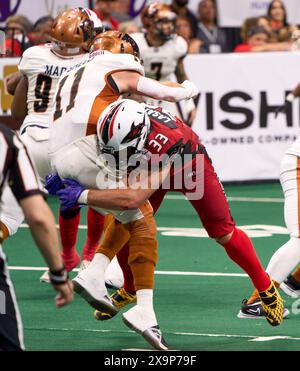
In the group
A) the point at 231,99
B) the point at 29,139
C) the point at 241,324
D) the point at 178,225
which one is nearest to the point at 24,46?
the point at 231,99

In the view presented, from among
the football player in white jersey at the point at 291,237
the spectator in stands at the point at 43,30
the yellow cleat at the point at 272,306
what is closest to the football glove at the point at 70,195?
the yellow cleat at the point at 272,306

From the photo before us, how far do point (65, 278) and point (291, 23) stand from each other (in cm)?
1298

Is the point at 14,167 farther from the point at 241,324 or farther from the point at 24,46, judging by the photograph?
the point at 24,46

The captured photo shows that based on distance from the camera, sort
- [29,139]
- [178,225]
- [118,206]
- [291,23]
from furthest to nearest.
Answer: [291,23]
[178,225]
[29,139]
[118,206]

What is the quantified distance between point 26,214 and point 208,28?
467 inches

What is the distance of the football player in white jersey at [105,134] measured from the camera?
A: 276 inches

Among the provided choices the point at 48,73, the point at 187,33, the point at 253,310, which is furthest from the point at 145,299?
the point at 187,33

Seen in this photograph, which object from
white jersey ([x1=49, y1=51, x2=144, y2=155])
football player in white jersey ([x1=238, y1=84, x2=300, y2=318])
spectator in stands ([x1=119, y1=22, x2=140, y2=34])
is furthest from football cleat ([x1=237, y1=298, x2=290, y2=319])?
spectator in stands ([x1=119, y1=22, x2=140, y2=34])

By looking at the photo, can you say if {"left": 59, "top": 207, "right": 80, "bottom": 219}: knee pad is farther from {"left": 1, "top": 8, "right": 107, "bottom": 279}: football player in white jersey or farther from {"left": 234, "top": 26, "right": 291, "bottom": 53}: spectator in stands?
{"left": 234, "top": 26, "right": 291, "bottom": 53}: spectator in stands

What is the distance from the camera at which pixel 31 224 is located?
5.35 m

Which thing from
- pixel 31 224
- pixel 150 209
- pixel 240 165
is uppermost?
pixel 31 224

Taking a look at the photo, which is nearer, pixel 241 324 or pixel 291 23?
pixel 241 324

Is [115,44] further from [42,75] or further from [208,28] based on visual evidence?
[208,28]
